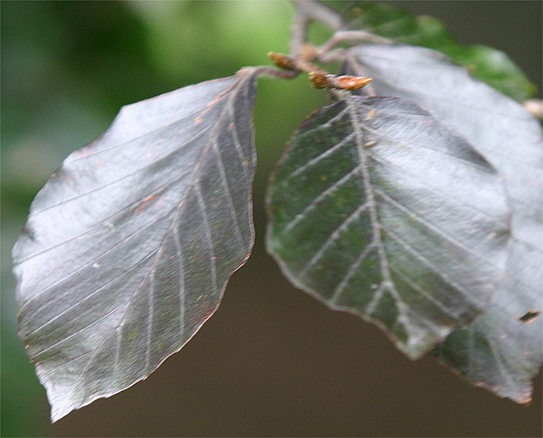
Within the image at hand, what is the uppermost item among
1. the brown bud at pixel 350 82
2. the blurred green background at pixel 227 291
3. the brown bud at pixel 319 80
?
the brown bud at pixel 319 80

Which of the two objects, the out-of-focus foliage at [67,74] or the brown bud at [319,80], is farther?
the out-of-focus foliage at [67,74]

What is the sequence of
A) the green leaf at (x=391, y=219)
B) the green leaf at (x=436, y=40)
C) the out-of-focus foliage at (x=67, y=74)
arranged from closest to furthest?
the green leaf at (x=391, y=219) < the green leaf at (x=436, y=40) < the out-of-focus foliage at (x=67, y=74)

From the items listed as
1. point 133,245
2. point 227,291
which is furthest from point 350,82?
point 227,291

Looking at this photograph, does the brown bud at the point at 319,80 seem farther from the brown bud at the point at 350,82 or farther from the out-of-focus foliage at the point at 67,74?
the out-of-focus foliage at the point at 67,74

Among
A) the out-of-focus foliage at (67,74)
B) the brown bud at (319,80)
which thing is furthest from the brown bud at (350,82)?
the out-of-focus foliage at (67,74)

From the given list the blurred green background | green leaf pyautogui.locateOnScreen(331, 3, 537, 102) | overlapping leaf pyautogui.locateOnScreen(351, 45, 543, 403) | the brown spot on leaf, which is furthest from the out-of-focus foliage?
the brown spot on leaf

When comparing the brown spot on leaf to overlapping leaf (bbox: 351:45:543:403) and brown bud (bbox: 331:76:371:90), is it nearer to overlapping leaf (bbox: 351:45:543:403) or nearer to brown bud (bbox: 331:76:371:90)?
overlapping leaf (bbox: 351:45:543:403)

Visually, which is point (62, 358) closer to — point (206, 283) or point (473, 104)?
point (206, 283)
